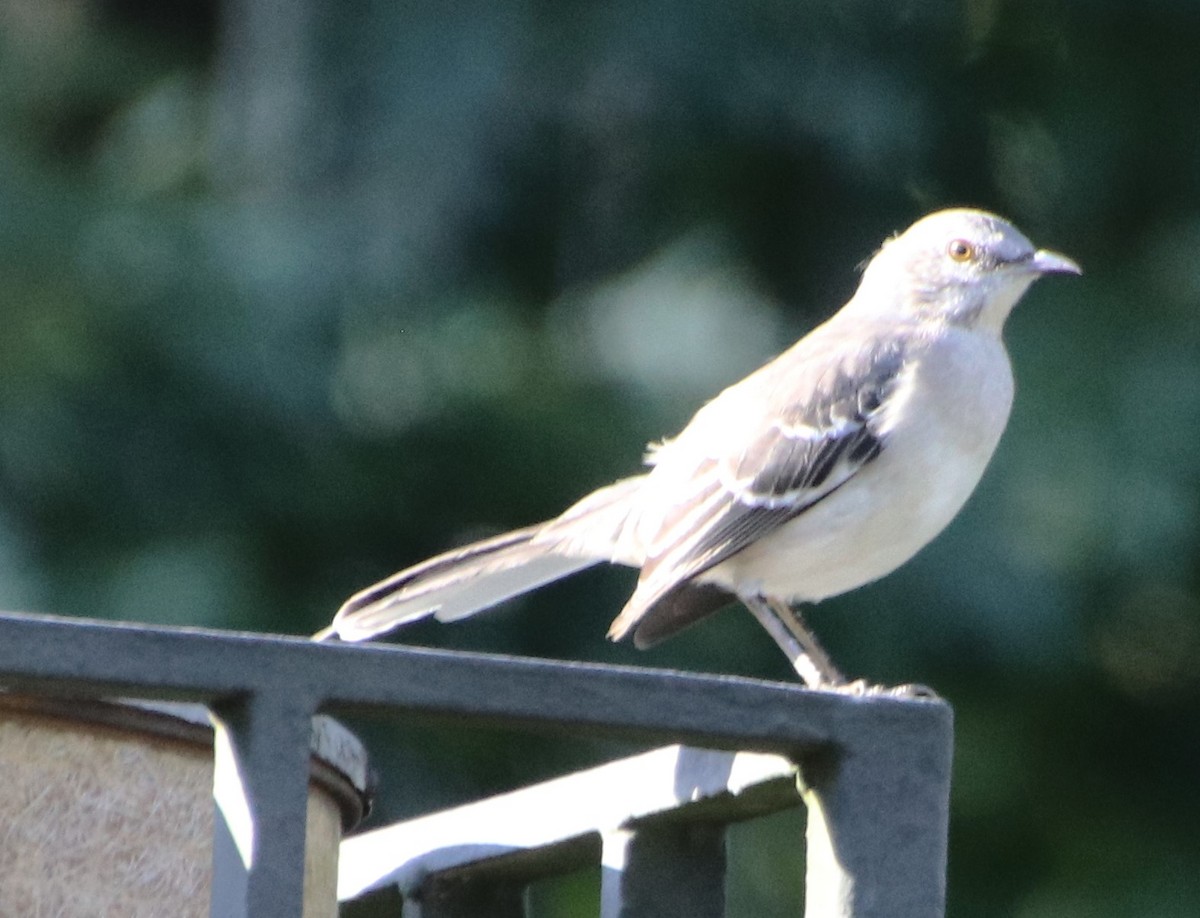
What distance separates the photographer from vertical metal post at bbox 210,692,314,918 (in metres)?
1.55

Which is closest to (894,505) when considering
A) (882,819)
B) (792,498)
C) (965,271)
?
(792,498)

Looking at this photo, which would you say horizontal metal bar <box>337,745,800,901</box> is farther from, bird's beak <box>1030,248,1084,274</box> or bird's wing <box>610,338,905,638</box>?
bird's beak <box>1030,248,1084,274</box>

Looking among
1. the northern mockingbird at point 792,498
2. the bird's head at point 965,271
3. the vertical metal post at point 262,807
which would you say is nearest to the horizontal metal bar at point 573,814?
the vertical metal post at point 262,807

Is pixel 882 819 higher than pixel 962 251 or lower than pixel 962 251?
lower

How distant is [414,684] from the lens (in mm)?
1615

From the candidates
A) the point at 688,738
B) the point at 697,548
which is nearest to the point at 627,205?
the point at 697,548

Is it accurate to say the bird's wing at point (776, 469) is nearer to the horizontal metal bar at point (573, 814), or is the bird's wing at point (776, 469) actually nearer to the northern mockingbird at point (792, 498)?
the northern mockingbird at point (792, 498)

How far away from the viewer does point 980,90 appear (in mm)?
6793

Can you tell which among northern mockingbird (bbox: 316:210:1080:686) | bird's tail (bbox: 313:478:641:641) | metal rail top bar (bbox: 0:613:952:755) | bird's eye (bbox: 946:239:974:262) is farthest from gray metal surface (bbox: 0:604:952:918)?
bird's eye (bbox: 946:239:974:262)

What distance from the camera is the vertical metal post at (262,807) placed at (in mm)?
1548

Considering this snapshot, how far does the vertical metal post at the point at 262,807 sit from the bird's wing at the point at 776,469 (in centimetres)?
217

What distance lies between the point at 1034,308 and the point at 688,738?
15.7ft

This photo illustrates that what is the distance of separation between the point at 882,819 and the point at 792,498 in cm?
224

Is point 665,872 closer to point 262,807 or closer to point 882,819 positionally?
point 882,819
